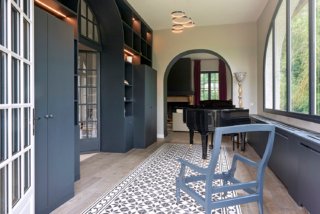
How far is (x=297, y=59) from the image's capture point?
323 cm

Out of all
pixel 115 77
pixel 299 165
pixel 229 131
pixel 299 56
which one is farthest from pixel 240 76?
pixel 229 131

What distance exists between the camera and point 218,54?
6602mm

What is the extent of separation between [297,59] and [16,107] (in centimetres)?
340

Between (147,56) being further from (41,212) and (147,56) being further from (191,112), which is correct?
(41,212)

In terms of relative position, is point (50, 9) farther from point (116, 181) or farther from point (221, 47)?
point (221, 47)

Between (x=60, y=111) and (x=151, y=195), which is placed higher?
(x=60, y=111)

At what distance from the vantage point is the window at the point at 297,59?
2.56 meters

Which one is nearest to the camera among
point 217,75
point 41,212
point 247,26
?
point 41,212

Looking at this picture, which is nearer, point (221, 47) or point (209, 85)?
point (221, 47)

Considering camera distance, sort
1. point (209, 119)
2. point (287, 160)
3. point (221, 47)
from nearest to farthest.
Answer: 1. point (287, 160)
2. point (209, 119)
3. point (221, 47)

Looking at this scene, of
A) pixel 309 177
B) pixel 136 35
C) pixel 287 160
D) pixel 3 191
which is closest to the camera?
pixel 3 191

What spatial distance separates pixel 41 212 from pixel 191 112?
3.15 metres

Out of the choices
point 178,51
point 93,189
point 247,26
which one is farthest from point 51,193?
point 247,26

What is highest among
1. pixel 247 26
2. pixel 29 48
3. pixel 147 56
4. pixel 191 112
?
pixel 247 26
